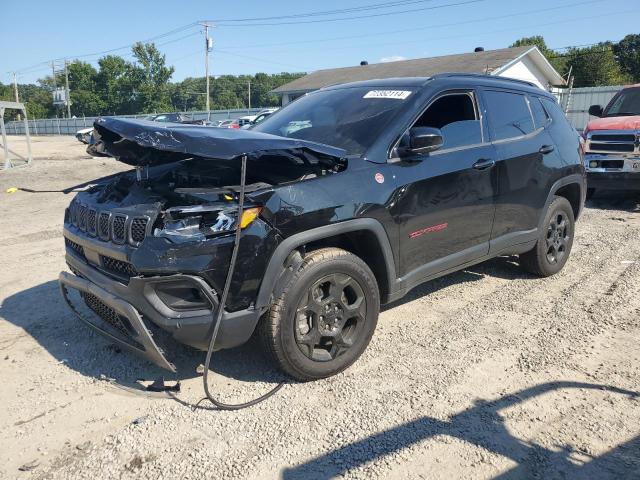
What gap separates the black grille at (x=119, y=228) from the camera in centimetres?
297

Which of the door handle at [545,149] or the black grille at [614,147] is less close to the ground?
the door handle at [545,149]

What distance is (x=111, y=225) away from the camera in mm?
3035

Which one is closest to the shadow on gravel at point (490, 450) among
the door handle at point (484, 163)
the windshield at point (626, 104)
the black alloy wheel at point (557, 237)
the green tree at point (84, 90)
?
the door handle at point (484, 163)

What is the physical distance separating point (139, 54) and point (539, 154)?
258ft

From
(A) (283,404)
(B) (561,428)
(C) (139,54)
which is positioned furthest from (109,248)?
(C) (139,54)

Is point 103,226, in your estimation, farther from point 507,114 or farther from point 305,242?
point 507,114

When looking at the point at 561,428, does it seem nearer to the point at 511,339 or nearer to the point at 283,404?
the point at 511,339

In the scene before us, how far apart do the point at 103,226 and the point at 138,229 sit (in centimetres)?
39

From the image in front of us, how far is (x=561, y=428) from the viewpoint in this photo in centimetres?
288

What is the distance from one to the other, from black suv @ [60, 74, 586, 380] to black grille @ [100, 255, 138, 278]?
0.5 inches

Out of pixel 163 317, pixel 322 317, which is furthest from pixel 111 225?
pixel 322 317

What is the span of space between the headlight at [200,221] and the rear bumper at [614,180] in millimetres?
8360

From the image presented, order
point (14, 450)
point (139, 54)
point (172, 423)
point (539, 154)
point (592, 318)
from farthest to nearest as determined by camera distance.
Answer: point (139, 54) → point (539, 154) → point (592, 318) → point (172, 423) → point (14, 450)

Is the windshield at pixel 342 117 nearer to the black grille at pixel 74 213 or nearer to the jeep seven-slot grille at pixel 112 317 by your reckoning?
the black grille at pixel 74 213
